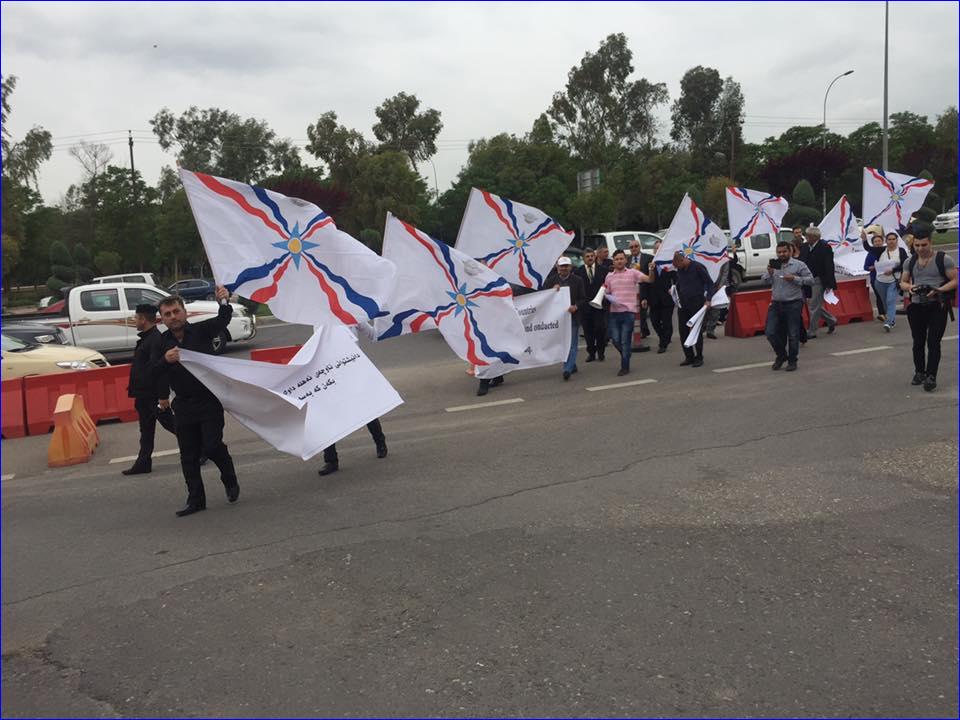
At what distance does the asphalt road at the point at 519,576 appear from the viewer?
11.1ft

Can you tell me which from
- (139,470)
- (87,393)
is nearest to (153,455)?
(139,470)

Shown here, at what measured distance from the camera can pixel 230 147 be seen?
181 feet

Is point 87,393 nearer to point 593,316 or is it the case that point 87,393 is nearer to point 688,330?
point 593,316

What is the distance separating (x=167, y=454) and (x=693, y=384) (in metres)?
6.42

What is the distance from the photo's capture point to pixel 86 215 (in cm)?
6022

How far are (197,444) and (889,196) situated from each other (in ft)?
46.1

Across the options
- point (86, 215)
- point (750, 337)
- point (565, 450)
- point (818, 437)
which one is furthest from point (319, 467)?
point (86, 215)

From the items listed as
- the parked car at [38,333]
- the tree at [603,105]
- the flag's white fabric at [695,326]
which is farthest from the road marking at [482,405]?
the tree at [603,105]

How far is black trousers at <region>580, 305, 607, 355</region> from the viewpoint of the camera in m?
11.9

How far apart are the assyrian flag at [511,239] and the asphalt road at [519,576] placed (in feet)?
12.0

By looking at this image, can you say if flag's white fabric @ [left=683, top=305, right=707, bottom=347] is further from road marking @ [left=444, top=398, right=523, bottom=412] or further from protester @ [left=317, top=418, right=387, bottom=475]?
protester @ [left=317, top=418, right=387, bottom=475]

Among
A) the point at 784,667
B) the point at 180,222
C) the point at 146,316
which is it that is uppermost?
the point at 180,222

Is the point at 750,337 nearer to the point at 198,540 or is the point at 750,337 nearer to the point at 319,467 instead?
the point at 319,467

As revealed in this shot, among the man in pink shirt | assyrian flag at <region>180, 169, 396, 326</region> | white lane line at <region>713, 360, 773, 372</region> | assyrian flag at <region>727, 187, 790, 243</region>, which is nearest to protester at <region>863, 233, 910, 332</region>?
assyrian flag at <region>727, 187, 790, 243</region>
